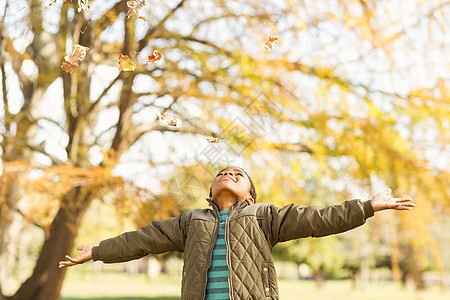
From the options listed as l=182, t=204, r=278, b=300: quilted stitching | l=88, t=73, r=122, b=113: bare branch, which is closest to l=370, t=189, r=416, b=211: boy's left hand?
l=182, t=204, r=278, b=300: quilted stitching

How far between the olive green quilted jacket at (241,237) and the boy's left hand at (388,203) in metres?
0.03

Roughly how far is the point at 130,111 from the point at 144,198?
1.58 meters

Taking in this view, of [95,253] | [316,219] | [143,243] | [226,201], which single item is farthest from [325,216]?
[95,253]

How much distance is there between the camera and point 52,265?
21.9 ft

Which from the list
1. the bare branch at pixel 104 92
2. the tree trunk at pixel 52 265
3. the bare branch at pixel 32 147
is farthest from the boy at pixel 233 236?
the tree trunk at pixel 52 265

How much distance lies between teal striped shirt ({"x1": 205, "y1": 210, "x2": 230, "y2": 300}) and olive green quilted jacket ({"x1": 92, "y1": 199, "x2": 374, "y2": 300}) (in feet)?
0.12

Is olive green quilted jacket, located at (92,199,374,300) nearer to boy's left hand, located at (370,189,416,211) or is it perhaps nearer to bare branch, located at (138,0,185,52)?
boy's left hand, located at (370,189,416,211)

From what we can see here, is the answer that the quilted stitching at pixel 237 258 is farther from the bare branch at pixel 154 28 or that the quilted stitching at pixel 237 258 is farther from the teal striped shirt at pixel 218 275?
the bare branch at pixel 154 28

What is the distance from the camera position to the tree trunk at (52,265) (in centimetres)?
661

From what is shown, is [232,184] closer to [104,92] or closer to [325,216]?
[325,216]

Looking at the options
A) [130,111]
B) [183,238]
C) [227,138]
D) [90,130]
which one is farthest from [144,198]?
[183,238]

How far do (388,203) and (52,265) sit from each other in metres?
5.35

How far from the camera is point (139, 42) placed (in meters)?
6.13

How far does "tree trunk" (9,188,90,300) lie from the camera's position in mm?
6609
